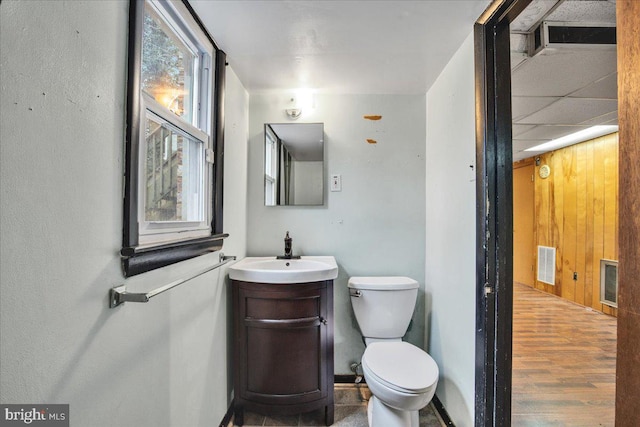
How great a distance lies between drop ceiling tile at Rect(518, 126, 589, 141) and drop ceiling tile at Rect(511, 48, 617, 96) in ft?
2.91

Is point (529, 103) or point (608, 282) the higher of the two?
point (529, 103)

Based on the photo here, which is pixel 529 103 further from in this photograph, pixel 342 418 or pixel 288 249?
pixel 342 418

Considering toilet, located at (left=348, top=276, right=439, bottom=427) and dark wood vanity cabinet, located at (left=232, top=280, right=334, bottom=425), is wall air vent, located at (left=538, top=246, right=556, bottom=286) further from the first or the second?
dark wood vanity cabinet, located at (left=232, top=280, right=334, bottom=425)

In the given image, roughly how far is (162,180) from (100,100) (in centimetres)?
42

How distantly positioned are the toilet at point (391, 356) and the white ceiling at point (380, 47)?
137 cm

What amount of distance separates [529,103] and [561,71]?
0.58 metres

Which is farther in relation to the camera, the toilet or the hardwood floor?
the hardwood floor

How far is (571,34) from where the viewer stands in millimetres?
1298

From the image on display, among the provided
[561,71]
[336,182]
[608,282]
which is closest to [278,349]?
[336,182]

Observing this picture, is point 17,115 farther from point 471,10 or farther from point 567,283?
point 567,283

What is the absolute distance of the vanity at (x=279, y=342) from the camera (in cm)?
145

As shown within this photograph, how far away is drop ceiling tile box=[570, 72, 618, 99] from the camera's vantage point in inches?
70.0

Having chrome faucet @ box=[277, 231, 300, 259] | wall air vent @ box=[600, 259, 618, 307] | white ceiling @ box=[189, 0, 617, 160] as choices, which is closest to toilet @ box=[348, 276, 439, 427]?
chrome faucet @ box=[277, 231, 300, 259]

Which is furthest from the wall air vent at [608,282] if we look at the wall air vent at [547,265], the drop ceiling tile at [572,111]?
the drop ceiling tile at [572,111]
